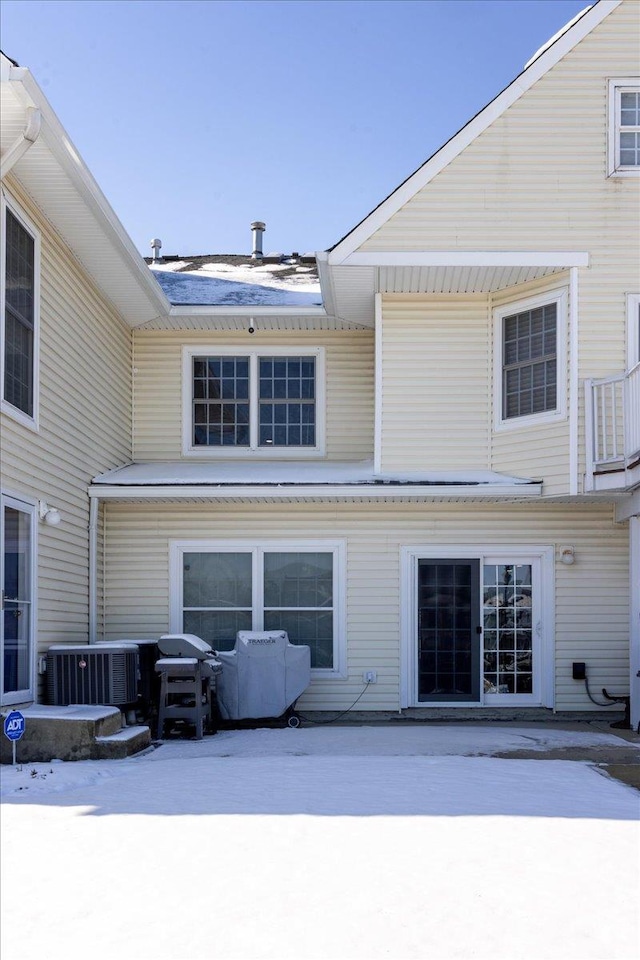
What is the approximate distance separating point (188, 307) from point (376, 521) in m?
3.59

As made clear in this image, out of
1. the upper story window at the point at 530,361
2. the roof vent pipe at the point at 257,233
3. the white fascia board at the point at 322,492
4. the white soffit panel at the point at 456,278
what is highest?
the roof vent pipe at the point at 257,233

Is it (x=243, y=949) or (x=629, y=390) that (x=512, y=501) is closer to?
(x=629, y=390)

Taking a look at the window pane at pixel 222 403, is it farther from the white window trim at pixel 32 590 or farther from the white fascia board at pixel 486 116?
the white window trim at pixel 32 590

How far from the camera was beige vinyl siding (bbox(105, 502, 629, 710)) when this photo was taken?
1277 centimetres

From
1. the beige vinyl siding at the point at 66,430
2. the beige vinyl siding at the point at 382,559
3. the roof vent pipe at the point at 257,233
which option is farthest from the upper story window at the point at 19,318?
the roof vent pipe at the point at 257,233

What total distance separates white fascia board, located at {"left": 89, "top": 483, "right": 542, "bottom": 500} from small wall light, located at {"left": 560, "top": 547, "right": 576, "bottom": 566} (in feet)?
3.27

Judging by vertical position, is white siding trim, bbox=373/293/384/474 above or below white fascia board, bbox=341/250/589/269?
below

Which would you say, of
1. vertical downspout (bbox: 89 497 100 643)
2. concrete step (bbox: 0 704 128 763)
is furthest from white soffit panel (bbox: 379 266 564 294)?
concrete step (bbox: 0 704 128 763)

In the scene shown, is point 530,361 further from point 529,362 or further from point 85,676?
point 85,676

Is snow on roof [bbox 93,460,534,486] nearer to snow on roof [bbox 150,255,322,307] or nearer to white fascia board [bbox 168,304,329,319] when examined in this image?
white fascia board [bbox 168,304,329,319]

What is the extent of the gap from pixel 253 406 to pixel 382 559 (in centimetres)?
277

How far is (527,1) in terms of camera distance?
14.0 metres

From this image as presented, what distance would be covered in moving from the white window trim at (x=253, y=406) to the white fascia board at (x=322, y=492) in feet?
5.63

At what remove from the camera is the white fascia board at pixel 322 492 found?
12.0 metres
